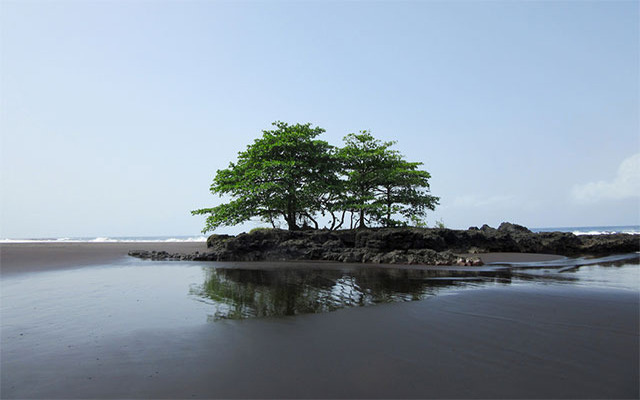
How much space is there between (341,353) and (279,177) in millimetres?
16594

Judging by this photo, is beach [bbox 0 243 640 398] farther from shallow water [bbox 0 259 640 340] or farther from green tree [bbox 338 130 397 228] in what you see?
green tree [bbox 338 130 397 228]

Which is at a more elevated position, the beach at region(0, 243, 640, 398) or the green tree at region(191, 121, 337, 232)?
Result: the green tree at region(191, 121, 337, 232)

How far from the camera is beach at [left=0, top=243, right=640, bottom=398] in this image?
3182 millimetres

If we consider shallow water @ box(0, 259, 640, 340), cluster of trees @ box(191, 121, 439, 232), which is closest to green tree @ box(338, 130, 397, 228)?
cluster of trees @ box(191, 121, 439, 232)

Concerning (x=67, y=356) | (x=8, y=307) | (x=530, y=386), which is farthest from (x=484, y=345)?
(x=8, y=307)

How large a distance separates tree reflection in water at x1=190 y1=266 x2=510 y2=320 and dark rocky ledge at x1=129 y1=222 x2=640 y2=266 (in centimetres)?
338

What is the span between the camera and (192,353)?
4.00m

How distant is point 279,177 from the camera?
20062mm

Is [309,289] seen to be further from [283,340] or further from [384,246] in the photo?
[384,246]

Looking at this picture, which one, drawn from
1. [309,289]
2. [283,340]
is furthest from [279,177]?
[283,340]

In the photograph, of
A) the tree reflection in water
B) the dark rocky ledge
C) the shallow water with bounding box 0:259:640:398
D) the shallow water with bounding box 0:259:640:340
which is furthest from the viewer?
the dark rocky ledge

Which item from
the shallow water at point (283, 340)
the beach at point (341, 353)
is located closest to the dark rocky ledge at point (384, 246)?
the shallow water at point (283, 340)

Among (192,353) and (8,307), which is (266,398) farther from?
(8,307)

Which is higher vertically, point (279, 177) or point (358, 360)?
point (279, 177)
